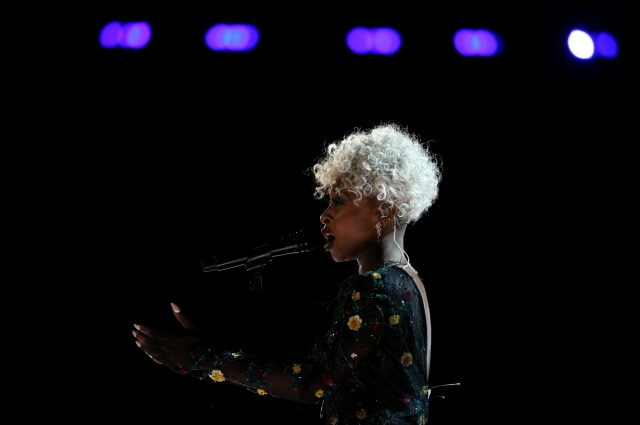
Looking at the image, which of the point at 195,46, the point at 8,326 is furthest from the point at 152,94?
the point at 8,326

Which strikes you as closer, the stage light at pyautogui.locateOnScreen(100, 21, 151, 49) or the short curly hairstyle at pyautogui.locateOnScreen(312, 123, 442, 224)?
the short curly hairstyle at pyautogui.locateOnScreen(312, 123, 442, 224)

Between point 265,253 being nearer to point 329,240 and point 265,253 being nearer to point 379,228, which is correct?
point 329,240

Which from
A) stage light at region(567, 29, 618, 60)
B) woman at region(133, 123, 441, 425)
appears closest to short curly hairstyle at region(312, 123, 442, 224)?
woman at region(133, 123, 441, 425)

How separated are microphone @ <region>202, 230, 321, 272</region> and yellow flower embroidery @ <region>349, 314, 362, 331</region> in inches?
11.3

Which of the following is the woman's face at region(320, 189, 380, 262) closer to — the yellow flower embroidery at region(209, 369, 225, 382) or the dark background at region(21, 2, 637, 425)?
the yellow flower embroidery at region(209, 369, 225, 382)

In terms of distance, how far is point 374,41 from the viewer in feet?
11.9

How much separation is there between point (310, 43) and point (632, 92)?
161 centimetres

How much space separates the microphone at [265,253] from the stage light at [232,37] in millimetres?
1745

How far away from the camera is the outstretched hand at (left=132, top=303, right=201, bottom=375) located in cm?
192

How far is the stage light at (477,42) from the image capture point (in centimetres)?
364

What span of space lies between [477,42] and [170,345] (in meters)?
2.39

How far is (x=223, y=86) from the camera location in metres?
3.66

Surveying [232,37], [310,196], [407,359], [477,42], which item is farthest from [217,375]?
[477,42]

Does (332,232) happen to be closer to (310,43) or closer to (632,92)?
(310,43)
